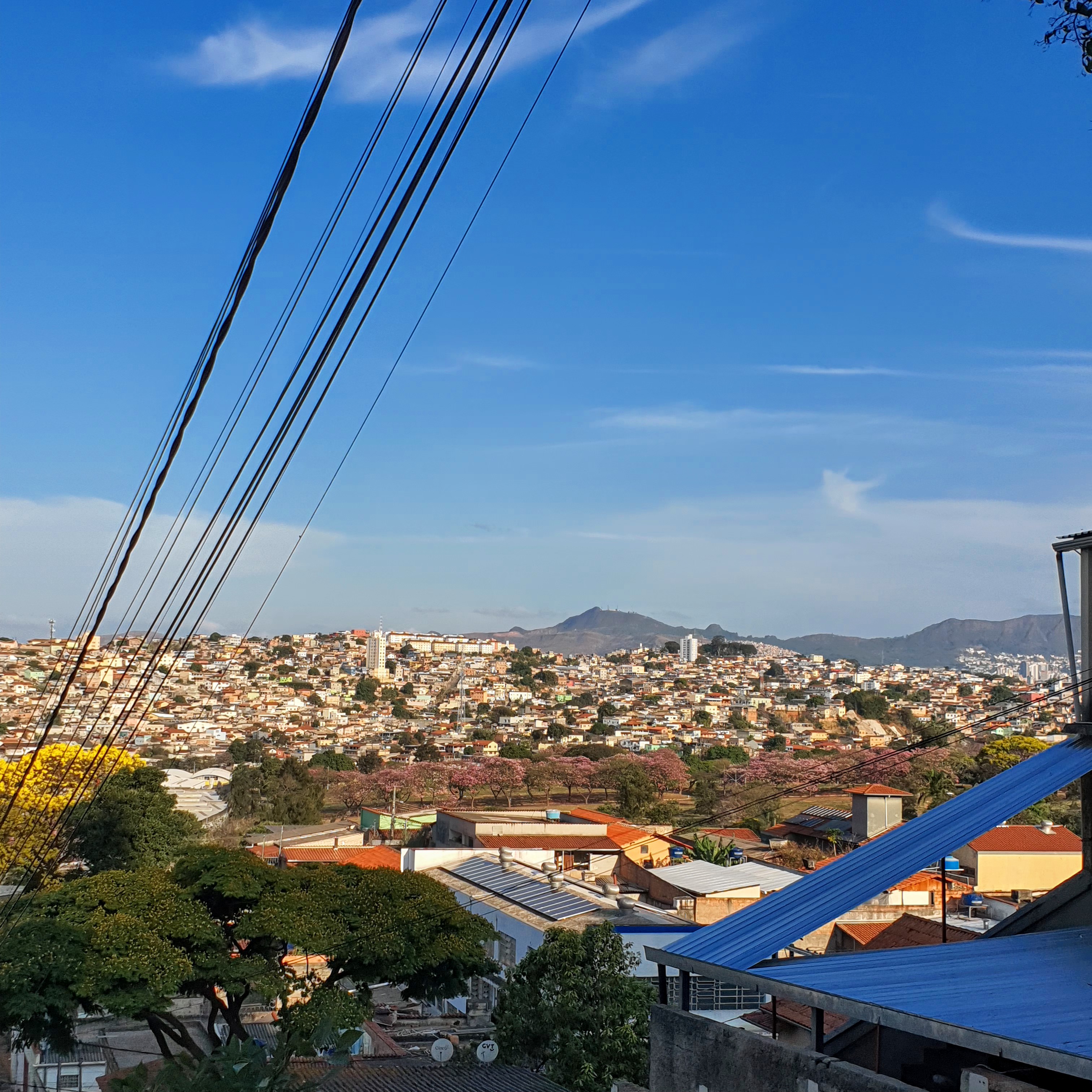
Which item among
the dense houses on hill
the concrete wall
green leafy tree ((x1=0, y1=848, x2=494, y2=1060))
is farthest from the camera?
the dense houses on hill

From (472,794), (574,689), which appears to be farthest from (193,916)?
(574,689)

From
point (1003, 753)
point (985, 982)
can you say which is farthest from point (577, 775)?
point (985, 982)

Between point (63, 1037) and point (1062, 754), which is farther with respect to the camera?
point (63, 1037)

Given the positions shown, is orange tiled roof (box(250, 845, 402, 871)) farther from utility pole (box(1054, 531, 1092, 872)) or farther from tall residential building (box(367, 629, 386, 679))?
tall residential building (box(367, 629, 386, 679))

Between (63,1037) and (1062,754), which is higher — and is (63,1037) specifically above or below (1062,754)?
below

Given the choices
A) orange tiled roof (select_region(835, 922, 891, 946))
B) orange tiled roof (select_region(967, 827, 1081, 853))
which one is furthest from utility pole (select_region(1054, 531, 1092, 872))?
orange tiled roof (select_region(967, 827, 1081, 853))

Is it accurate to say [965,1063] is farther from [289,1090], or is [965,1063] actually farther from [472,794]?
[472,794]

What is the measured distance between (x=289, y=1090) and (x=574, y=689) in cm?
10244

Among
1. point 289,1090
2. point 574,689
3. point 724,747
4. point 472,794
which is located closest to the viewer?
point 289,1090

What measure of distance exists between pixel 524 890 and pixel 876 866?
14.4m

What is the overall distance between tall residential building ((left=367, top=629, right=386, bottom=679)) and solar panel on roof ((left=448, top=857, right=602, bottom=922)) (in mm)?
90816

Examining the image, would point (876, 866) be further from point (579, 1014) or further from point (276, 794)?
point (276, 794)

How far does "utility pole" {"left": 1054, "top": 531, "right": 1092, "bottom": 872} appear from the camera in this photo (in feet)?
26.1

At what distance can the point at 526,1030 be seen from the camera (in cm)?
1238
